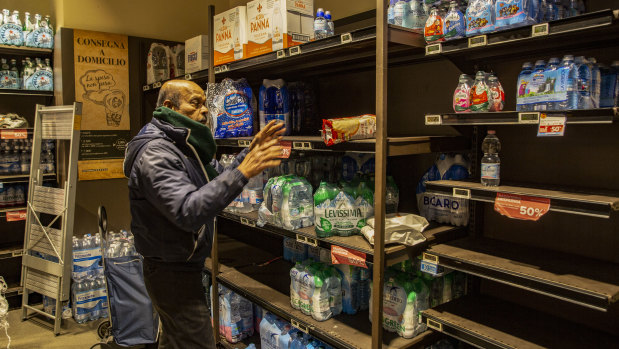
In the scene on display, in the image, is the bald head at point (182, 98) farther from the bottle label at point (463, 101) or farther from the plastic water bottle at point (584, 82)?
the plastic water bottle at point (584, 82)

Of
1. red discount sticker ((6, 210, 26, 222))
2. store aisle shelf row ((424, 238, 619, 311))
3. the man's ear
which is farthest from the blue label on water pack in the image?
red discount sticker ((6, 210, 26, 222))

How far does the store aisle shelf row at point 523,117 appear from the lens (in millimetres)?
1553

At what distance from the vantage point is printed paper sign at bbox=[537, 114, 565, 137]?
1646mm

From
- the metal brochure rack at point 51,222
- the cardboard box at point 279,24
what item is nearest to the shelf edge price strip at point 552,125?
the cardboard box at point 279,24

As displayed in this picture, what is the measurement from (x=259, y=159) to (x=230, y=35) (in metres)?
1.50

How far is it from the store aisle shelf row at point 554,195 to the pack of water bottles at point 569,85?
0.34 m

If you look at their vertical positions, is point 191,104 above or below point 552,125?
above

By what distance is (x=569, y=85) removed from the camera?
5.52ft

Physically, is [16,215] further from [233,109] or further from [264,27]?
[264,27]

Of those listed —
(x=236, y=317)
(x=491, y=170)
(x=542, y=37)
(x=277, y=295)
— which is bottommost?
(x=236, y=317)

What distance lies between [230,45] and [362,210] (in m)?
1.58

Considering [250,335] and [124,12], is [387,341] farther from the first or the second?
[124,12]

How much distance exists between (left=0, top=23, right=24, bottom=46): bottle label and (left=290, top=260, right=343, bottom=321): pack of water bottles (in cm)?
365

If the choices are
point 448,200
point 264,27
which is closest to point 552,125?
point 448,200
